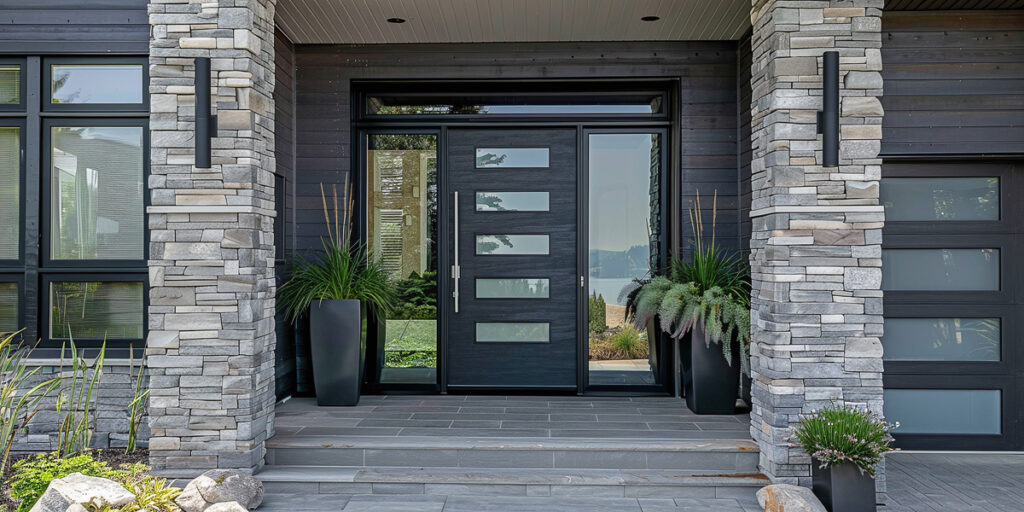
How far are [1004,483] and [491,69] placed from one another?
13.2ft

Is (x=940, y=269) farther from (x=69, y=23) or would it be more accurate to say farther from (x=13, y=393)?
(x=69, y=23)

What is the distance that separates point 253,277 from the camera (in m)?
3.47

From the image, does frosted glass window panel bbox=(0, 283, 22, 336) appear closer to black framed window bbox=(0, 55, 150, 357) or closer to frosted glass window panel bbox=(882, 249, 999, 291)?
black framed window bbox=(0, 55, 150, 357)

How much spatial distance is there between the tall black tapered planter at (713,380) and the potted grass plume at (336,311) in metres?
2.11

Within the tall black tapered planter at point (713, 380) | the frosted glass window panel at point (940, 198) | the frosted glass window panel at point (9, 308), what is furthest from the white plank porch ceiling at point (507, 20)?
the frosted glass window panel at point (9, 308)

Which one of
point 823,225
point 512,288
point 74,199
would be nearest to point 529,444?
point 512,288

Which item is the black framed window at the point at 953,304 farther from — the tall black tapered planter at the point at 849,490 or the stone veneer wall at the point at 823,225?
the tall black tapered planter at the point at 849,490

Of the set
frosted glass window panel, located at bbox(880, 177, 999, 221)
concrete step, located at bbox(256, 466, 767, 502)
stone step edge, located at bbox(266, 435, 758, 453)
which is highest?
frosted glass window panel, located at bbox(880, 177, 999, 221)

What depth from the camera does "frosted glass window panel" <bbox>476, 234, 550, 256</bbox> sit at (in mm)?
5141

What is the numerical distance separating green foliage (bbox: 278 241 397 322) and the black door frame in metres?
0.46

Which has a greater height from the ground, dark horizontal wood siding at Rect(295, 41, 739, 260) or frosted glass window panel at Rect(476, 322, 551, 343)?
dark horizontal wood siding at Rect(295, 41, 739, 260)

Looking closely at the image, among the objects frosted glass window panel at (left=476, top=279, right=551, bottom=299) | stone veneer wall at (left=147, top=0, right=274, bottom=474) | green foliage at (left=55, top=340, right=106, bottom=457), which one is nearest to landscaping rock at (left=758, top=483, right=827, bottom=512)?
frosted glass window panel at (left=476, top=279, right=551, bottom=299)

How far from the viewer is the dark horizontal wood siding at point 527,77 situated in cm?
492

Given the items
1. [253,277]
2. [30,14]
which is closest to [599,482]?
[253,277]
